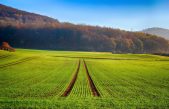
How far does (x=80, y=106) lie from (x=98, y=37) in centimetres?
17595

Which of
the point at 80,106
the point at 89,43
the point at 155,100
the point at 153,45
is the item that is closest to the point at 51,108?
the point at 80,106

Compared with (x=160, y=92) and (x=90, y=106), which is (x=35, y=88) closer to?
(x=90, y=106)

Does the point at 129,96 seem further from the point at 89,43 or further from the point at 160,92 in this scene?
the point at 89,43

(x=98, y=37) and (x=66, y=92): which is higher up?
(x=98, y=37)

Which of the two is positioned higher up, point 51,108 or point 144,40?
point 144,40

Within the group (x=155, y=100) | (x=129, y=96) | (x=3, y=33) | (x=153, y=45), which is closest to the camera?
(x=155, y=100)

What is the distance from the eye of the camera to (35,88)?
927 inches

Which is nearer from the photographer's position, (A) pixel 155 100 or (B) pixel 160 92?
(A) pixel 155 100

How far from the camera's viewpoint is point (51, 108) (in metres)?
15.8

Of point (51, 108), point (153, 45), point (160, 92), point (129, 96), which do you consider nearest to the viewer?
point (51, 108)

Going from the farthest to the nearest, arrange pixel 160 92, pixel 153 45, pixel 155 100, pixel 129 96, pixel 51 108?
pixel 153 45 → pixel 160 92 → pixel 129 96 → pixel 155 100 → pixel 51 108

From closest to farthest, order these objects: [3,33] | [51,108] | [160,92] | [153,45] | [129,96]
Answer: [51,108]
[129,96]
[160,92]
[3,33]
[153,45]

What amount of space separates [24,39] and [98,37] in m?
69.3

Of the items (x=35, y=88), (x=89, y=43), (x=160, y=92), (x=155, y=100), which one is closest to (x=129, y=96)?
(x=155, y=100)
